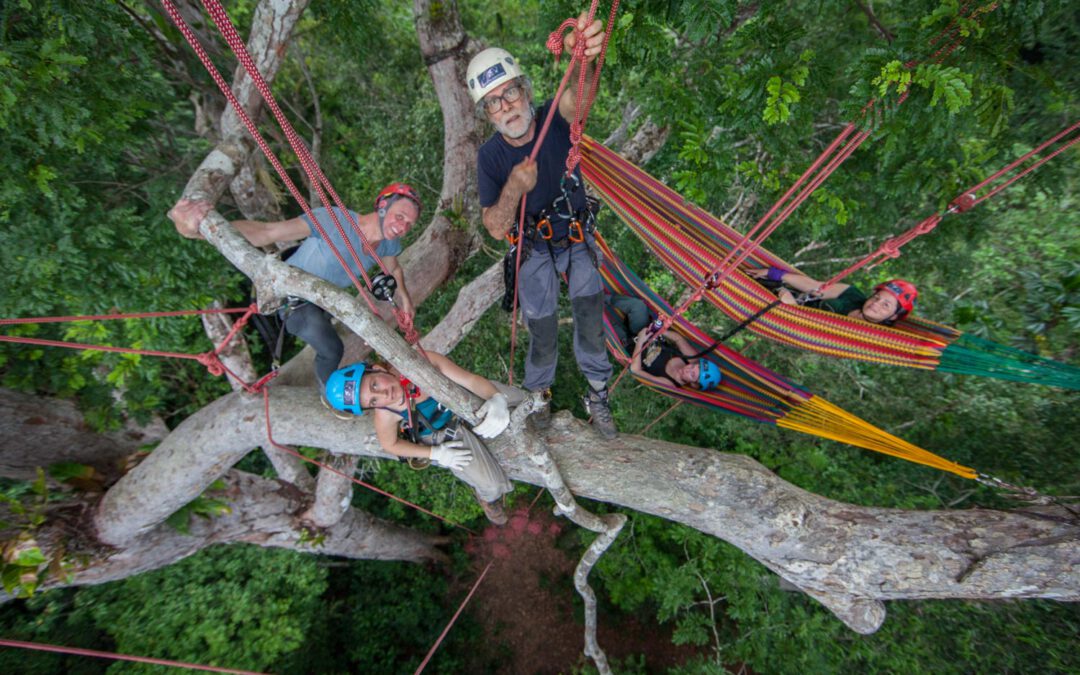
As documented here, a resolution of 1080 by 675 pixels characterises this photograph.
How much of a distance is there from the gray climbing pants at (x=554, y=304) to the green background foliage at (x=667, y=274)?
2.15 feet

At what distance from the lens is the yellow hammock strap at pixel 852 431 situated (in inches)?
88.5

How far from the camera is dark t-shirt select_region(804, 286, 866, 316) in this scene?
2764 millimetres

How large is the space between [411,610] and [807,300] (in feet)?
15.4

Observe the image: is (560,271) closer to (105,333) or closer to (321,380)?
(321,380)

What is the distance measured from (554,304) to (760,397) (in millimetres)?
1355

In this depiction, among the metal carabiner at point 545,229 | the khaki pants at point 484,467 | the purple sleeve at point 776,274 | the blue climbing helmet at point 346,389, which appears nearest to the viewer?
the blue climbing helmet at point 346,389

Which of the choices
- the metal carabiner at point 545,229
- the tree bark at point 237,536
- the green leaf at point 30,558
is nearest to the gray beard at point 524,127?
the metal carabiner at point 545,229

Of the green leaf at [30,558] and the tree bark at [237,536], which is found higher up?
the green leaf at [30,558]

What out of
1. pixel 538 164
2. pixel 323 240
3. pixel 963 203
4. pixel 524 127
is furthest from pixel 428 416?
pixel 963 203

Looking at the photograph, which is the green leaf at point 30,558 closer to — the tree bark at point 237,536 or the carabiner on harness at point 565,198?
the tree bark at point 237,536

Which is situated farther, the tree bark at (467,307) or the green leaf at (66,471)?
the tree bark at (467,307)

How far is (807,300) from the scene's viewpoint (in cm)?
272

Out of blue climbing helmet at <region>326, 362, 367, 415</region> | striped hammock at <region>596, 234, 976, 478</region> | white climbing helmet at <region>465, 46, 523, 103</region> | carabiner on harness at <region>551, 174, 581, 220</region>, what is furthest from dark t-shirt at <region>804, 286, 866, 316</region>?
blue climbing helmet at <region>326, 362, 367, 415</region>

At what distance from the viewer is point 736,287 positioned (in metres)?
2.63
